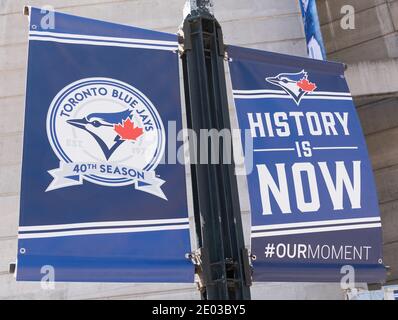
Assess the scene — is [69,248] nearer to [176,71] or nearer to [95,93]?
[95,93]

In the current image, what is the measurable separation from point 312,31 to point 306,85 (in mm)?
4242

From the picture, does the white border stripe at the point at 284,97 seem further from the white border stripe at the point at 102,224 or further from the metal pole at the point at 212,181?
the white border stripe at the point at 102,224

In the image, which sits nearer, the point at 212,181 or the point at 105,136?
the point at 212,181

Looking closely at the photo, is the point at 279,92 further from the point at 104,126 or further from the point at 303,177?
the point at 104,126

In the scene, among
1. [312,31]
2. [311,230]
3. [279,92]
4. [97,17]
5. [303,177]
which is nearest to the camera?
[311,230]

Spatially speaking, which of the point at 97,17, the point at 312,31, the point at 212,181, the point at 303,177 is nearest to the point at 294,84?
the point at 303,177

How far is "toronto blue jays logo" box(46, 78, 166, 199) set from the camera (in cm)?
291

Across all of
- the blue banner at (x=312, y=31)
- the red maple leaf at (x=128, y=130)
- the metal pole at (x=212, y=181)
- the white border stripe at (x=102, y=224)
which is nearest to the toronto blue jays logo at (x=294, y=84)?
the metal pole at (x=212, y=181)

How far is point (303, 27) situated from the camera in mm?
8023

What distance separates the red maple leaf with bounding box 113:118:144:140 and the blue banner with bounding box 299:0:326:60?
14.9ft

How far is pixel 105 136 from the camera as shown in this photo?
9.98 feet

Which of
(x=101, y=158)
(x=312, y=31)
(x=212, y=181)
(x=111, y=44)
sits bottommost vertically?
(x=212, y=181)

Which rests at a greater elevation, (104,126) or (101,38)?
(101,38)

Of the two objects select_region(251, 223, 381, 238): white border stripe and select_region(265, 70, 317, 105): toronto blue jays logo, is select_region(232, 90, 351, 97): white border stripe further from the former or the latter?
select_region(251, 223, 381, 238): white border stripe
